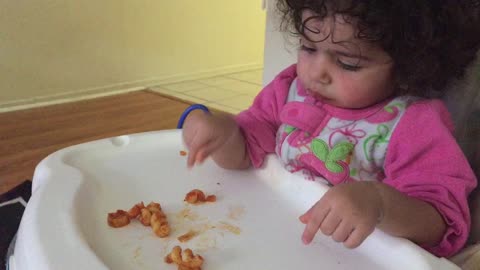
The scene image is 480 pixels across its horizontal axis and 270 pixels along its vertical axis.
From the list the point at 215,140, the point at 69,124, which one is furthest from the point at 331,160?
the point at 69,124

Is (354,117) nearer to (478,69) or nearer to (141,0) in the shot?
(478,69)

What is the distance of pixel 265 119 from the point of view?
664 mm

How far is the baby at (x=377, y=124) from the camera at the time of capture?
44 cm

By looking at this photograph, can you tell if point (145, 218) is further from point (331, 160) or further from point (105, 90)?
point (105, 90)

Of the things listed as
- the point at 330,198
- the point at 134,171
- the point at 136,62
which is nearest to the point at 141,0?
the point at 136,62

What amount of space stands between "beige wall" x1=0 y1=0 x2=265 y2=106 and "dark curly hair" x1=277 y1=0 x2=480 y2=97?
126cm

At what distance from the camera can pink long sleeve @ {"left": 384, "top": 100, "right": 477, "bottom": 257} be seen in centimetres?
47

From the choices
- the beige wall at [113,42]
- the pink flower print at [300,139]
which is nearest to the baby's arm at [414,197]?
the pink flower print at [300,139]

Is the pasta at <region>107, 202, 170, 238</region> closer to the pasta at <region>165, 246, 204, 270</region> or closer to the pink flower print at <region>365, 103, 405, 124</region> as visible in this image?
the pasta at <region>165, 246, 204, 270</region>

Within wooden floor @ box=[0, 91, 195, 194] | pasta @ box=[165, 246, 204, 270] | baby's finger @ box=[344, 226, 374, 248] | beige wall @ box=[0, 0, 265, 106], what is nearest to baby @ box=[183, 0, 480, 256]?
baby's finger @ box=[344, 226, 374, 248]

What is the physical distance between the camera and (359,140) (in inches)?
21.8

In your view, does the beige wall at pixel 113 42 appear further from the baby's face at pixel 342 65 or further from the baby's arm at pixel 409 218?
the baby's arm at pixel 409 218

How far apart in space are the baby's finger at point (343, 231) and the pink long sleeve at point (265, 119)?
9.2 inches

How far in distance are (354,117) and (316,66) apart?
0.28ft
